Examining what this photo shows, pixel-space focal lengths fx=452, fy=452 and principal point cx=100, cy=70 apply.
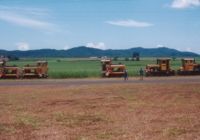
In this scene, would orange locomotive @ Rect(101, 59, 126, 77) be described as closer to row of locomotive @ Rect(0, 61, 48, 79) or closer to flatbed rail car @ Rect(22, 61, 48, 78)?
flatbed rail car @ Rect(22, 61, 48, 78)

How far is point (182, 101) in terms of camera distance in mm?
26328

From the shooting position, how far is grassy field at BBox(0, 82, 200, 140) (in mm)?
14883

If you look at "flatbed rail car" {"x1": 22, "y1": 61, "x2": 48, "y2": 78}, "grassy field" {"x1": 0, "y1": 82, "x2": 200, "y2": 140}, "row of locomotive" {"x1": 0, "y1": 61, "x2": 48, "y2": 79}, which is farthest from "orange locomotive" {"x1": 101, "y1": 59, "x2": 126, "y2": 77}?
"grassy field" {"x1": 0, "y1": 82, "x2": 200, "y2": 140}

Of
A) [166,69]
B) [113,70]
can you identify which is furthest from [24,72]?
[166,69]

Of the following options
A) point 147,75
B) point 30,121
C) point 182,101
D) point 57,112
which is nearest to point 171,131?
point 30,121

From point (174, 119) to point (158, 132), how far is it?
11.3 ft

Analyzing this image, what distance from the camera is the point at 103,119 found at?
18922 millimetres

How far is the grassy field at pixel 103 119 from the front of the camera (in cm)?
1488

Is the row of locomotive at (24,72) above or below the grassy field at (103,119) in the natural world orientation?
above

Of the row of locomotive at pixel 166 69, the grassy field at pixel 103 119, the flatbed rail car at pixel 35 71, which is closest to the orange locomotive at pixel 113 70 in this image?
the row of locomotive at pixel 166 69

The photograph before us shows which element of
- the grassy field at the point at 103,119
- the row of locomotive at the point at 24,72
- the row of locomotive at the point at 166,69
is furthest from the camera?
the row of locomotive at the point at 166,69

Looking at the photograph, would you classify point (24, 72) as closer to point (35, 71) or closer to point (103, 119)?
point (35, 71)

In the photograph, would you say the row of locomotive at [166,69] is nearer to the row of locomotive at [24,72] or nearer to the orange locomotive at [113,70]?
the orange locomotive at [113,70]

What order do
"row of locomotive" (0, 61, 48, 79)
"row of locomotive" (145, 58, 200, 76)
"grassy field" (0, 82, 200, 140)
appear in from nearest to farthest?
1. "grassy field" (0, 82, 200, 140)
2. "row of locomotive" (0, 61, 48, 79)
3. "row of locomotive" (145, 58, 200, 76)
